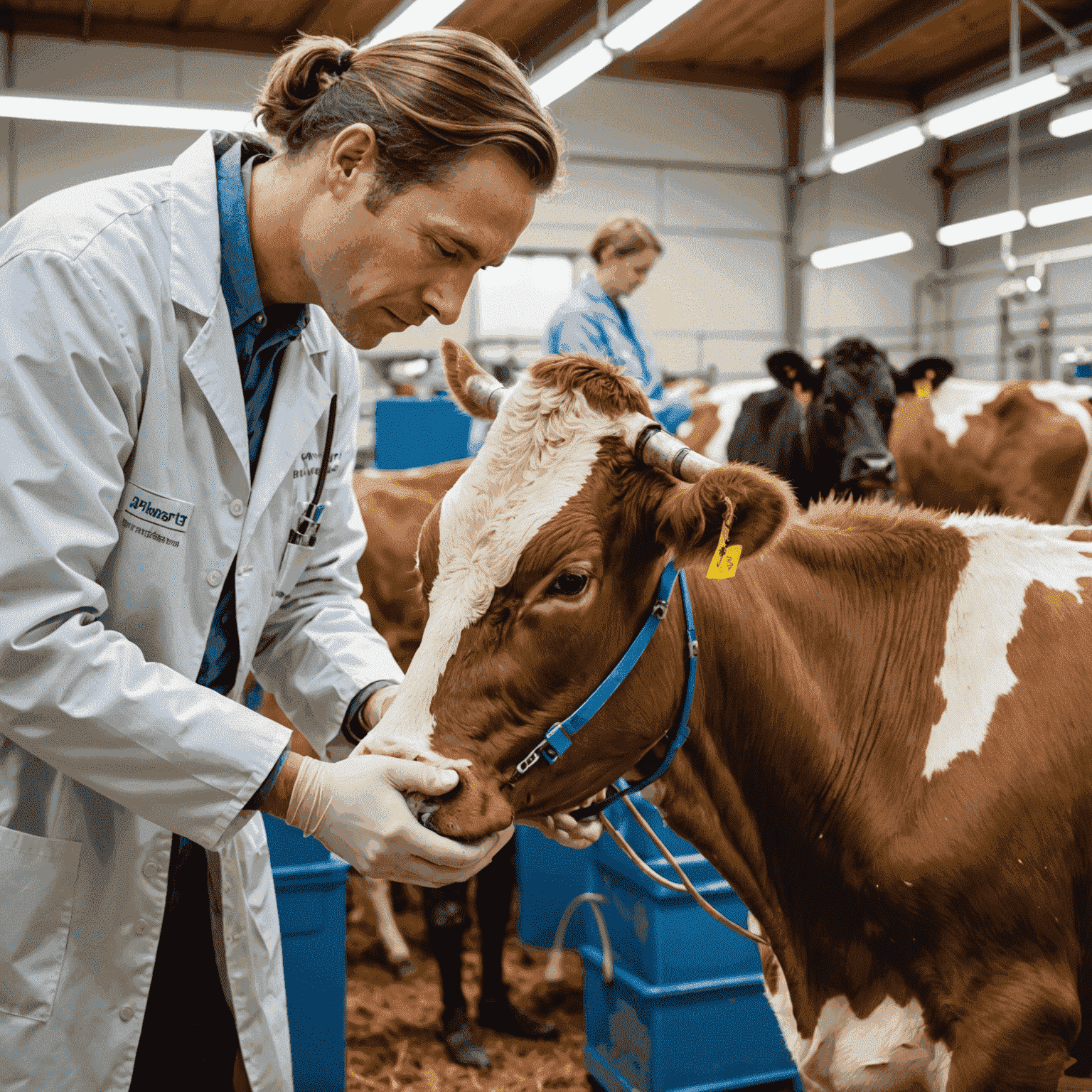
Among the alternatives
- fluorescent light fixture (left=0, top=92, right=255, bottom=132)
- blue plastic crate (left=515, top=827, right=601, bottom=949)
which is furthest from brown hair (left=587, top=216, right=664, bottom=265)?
fluorescent light fixture (left=0, top=92, right=255, bottom=132)

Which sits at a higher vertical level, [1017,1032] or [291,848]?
[1017,1032]

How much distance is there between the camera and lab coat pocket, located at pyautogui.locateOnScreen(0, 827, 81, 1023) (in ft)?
4.44

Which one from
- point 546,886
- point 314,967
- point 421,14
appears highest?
point 421,14

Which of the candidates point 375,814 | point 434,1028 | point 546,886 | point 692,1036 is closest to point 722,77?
point 546,886

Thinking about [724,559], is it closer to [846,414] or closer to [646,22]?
[846,414]

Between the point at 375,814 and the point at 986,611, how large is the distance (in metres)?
1.02

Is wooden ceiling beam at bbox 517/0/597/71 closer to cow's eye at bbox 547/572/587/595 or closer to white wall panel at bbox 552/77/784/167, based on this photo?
white wall panel at bbox 552/77/784/167

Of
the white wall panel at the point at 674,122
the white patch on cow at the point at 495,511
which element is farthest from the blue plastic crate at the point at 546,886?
the white wall panel at the point at 674,122

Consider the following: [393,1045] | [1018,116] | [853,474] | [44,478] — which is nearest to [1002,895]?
[44,478]

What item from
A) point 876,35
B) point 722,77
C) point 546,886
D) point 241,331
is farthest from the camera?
point 722,77

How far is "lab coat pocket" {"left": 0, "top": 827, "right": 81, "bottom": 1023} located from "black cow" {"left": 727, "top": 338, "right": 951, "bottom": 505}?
380 centimetres

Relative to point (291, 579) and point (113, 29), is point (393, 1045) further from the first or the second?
point (113, 29)

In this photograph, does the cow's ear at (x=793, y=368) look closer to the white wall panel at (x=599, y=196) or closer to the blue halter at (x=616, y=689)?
the blue halter at (x=616, y=689)

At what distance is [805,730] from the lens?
1679 mm
